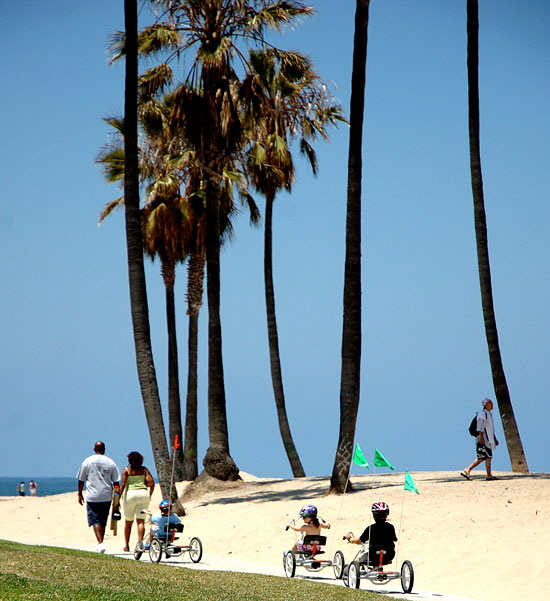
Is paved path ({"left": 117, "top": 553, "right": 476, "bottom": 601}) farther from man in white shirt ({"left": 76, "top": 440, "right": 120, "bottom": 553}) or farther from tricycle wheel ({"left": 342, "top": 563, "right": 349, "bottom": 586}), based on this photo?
man in white shirt ({"left": 76, "top": 440, "right": 120, "bottom": 553})

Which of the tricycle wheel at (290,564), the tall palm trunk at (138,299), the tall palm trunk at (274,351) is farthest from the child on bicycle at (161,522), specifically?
the tall palm trunk at (274,351)

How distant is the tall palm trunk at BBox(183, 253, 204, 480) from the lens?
3111 centimetres

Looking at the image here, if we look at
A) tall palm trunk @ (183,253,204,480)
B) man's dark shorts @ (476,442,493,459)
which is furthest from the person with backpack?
tall palm trunk @ (183,253,204,480)

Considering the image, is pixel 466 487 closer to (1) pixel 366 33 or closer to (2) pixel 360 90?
(2) pixel 360 90

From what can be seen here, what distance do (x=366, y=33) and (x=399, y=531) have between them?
11973 mm

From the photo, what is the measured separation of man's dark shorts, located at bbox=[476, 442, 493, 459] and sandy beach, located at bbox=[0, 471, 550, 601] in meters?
0.59

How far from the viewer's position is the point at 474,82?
25.2 metres

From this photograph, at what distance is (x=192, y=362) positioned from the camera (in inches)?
1260

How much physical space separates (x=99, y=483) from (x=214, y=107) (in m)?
13.1

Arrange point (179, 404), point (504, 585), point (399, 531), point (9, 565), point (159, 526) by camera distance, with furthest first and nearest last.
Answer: point (179, 404) → point (399, 531) → point (159, 526) → point (504, 585) → point (9, 565)

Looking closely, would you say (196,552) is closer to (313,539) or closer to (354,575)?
(313,539)

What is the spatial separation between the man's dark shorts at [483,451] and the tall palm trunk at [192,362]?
1262 cm

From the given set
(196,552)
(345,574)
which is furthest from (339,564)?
(196,552)

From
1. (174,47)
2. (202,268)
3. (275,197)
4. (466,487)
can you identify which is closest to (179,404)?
(202,268)
